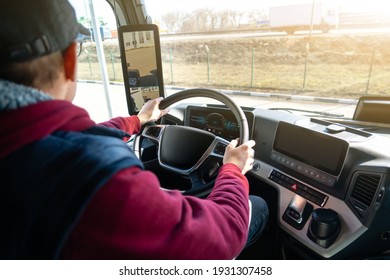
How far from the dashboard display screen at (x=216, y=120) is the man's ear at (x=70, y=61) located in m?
1.31

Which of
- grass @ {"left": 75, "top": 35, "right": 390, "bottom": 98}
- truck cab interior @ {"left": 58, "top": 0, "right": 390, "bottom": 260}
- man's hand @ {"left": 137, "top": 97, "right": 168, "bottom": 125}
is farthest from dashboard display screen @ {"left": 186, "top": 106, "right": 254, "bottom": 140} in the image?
grass @ {"left": 75, "top": 35, "right": 390, "bottom": 98}

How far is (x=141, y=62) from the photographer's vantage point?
7.54 feet

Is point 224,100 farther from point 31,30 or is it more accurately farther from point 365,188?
point 31,30

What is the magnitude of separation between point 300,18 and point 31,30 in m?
19.0

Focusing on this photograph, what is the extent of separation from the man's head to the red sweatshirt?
0.34 ft

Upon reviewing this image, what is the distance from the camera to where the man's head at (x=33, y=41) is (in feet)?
2.19

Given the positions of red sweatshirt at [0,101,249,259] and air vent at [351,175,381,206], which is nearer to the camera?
red sweatshirt at [0,101,249,259]

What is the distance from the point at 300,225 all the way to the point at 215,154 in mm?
583

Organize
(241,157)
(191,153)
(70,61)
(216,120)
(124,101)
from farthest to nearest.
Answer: (124,101), (216,120), (191,153), (241,157), (70,61)

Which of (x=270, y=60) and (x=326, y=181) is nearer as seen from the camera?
(x=326, y=181)

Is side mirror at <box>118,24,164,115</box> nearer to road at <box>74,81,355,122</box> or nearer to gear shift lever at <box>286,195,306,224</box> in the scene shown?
road at <box>74,81,355,122</box>

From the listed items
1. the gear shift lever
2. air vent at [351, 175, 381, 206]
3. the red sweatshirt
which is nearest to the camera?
the red sweatshirt

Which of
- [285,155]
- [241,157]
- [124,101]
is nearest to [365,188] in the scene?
[285,155]

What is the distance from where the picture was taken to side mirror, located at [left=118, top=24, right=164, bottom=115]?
2211mm
